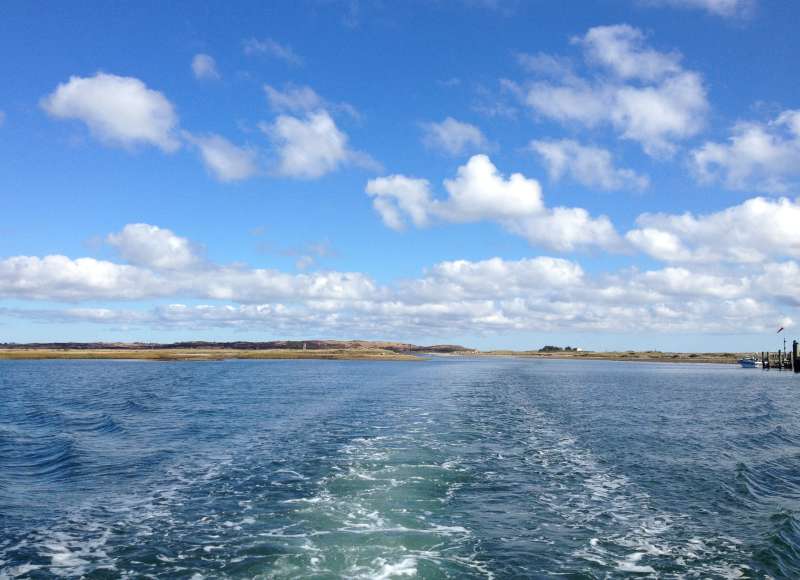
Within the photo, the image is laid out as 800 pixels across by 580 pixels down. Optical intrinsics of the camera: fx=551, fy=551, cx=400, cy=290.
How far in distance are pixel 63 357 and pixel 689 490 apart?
197422mm

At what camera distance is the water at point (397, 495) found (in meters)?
14.7

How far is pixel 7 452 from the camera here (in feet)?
96.8

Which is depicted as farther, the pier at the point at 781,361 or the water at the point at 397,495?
the pier at the point at 781,361

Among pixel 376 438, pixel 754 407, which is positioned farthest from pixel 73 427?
pixel 754 407

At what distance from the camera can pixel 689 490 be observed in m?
22.1

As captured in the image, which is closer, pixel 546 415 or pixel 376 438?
pixel 376 438

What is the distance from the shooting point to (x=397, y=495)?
20.7m

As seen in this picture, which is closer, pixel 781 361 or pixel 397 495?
pixel 397 495

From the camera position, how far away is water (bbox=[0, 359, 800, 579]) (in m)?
14.7

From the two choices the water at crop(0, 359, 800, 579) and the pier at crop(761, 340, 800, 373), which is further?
the pier at crop(761, 340, 800, 373)

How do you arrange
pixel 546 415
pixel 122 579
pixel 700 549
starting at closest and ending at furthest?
pixel 122 579 < pixel 700 549 < pixel 546 415

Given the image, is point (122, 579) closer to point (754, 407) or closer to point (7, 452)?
point (7, 452)

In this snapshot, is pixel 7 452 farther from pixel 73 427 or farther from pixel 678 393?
pixel 678 393

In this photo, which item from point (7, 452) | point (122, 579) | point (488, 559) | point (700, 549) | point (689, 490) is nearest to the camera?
point (122, 579)
